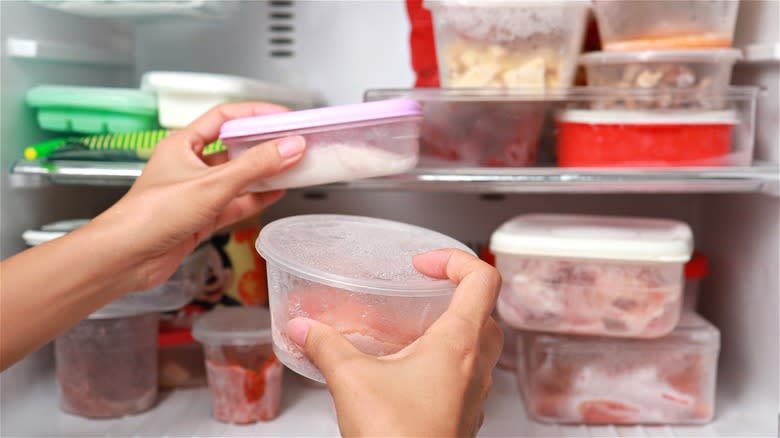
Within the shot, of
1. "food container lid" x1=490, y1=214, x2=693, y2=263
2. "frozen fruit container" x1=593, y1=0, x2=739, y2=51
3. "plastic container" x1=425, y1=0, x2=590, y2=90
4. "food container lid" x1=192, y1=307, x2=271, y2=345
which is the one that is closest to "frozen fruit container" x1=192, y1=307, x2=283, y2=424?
"food container lid" x1=192, y1=307, x2=271, y2=345

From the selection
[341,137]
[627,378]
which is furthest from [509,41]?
[627,378]

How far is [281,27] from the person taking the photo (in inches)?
62.5

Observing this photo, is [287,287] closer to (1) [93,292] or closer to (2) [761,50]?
(1) [93,292]

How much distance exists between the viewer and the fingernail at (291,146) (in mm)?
1026

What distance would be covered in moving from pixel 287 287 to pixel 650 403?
0.68 meters

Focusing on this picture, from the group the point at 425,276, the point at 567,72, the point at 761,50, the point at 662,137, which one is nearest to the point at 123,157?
the point at 425,276

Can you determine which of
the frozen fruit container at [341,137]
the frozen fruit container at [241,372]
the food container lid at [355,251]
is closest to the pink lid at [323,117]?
the frozen fruit container at [341,137]

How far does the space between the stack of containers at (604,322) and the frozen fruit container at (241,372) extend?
A: 1.29 ft

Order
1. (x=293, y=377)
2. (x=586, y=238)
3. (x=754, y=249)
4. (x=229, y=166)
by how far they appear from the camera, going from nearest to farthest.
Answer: (x=229, y=166) → (x=586, y=238) → (x=754, y=249) → (x=293, y=377)

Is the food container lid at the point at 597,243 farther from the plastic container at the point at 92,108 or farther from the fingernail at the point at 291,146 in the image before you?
the plastic container at the point at 92,108

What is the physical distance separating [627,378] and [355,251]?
1.86ft

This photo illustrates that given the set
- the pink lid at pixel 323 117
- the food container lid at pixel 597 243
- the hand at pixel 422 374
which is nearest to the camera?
the hand at pixel 422 374

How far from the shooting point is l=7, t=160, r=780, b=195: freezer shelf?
1.16m

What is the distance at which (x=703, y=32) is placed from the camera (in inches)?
46.8
